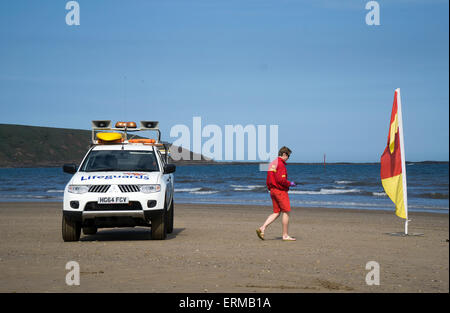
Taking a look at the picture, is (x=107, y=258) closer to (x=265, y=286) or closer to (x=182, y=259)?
(x=182, y=259)

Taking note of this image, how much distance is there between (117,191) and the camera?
1159 centimetres

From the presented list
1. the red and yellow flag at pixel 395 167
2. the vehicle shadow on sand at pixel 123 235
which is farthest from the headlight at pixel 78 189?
the red and yellow flag at pixel 395 167

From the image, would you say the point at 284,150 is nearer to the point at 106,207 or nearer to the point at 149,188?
the point at 149,188

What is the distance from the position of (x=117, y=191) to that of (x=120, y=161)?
4.96 ft

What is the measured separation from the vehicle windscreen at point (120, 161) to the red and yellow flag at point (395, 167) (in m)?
4.79

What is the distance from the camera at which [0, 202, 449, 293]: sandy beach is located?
7.35 m

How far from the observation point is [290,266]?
884 centimetres

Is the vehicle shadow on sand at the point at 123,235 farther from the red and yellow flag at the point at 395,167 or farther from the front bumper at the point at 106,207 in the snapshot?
the red and yellow flag at the point at 395,167

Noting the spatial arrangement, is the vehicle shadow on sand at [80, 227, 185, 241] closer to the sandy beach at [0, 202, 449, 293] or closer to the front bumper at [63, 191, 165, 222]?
the sandy beach at [0, 202, 449, 293]

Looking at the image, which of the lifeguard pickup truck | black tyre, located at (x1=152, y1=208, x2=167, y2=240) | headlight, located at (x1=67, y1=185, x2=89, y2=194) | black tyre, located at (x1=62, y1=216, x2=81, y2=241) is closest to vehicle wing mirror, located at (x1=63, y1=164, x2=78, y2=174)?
the lifeguard pickup truck

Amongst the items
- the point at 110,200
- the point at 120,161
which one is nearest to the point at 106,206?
the point at 110,200

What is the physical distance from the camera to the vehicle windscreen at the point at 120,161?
12727mm
